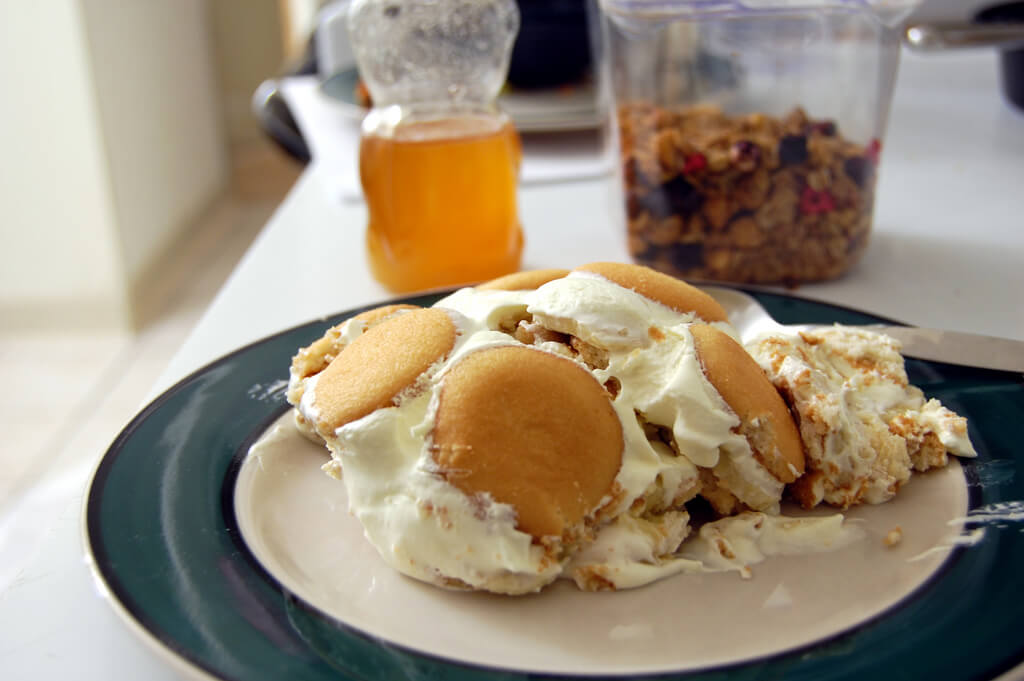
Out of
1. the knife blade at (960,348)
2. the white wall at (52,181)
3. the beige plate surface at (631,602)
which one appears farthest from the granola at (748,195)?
the white wall at (52,181)

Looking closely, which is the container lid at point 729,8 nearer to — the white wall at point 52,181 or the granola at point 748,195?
the granola at point 748,195

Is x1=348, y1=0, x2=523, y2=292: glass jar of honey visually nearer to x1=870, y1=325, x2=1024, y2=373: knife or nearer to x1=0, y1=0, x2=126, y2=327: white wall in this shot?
x1=870, y1=325, x2=1024, y2=373: knife

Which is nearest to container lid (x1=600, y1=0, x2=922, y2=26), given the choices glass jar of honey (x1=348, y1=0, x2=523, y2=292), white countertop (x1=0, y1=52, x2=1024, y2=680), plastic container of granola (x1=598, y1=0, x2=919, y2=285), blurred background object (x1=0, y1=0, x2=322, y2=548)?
plastic container of granola (x1=598, y1=0, x2=919, y2=285)

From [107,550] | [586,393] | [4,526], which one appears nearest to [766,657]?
[586,393]

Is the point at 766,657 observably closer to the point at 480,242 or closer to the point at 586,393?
the point at 586,393

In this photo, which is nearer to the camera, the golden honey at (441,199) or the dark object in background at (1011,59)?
the golden honey at (441,199)

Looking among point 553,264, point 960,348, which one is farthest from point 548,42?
point 960,348

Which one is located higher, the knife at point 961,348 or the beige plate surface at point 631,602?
the knife at point 961,348
